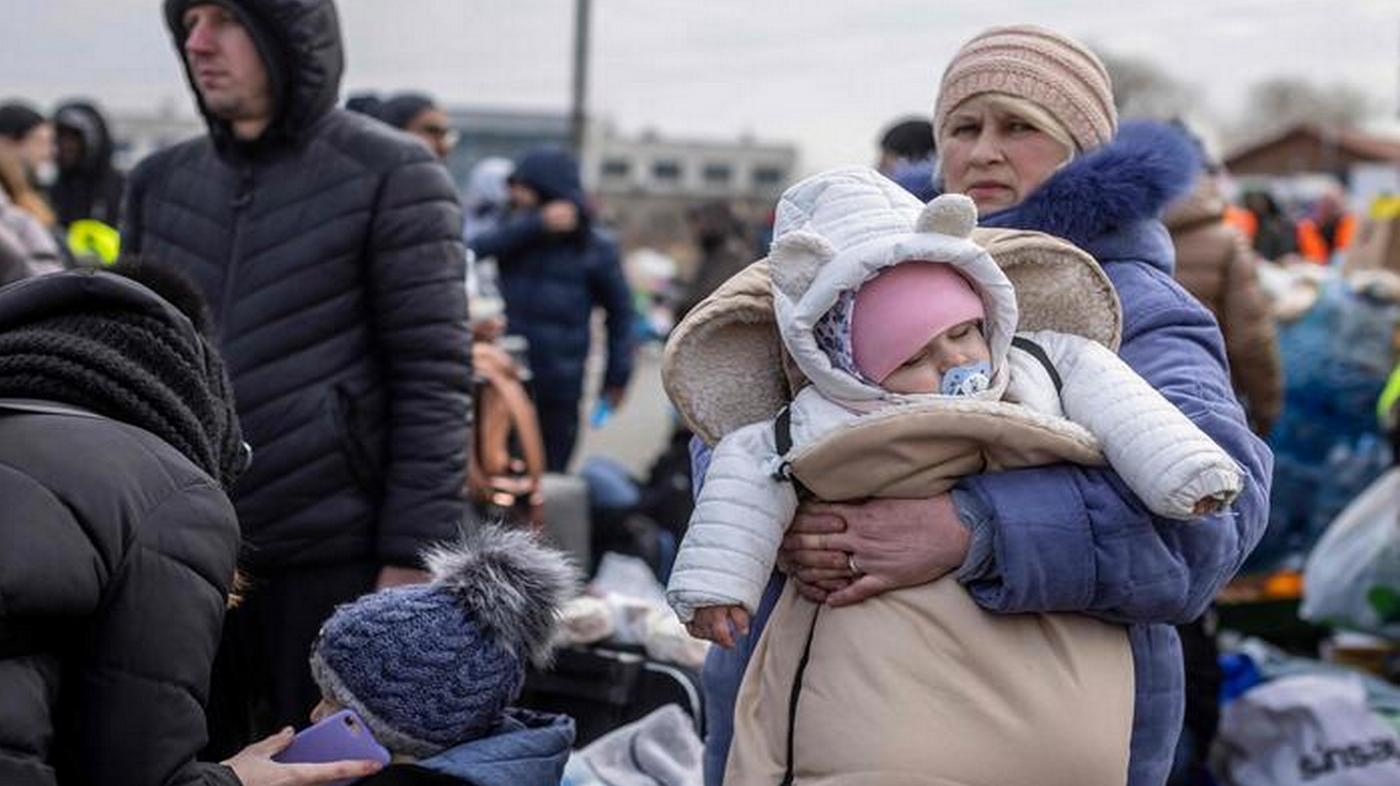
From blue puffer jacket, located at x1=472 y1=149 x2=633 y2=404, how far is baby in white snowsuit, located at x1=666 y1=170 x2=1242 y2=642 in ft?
16.5

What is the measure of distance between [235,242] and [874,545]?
1.75 metres

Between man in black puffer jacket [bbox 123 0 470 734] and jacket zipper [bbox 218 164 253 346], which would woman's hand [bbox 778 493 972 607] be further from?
jacket zipper [bbox 218 164 253 346]

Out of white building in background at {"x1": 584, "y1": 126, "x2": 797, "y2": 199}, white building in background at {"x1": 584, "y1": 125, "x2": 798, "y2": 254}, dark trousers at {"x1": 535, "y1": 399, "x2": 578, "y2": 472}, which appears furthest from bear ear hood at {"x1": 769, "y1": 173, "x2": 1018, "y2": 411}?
white building in background at {"x1": 584, "y1": 126, "x2": 797, "y2": 199}

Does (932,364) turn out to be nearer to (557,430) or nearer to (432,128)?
(432,128)

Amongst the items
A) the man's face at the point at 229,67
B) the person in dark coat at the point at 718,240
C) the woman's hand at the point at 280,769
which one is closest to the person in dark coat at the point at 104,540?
the woman's hand at the point at 280,769

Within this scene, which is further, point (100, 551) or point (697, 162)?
point (697, 162)

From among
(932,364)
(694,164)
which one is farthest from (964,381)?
(694,164)

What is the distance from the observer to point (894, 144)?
Result: 5562 mm

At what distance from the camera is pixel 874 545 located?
2189mm

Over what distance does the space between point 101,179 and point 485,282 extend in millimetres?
3549

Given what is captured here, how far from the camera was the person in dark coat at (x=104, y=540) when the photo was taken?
1.74 m

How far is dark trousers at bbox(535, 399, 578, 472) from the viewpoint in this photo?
7.33 meters

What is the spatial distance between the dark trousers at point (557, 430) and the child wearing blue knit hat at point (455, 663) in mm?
4775

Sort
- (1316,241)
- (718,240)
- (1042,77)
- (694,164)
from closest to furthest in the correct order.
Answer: (1042,77) → (718,240) → (1316,241) → (694,164)
